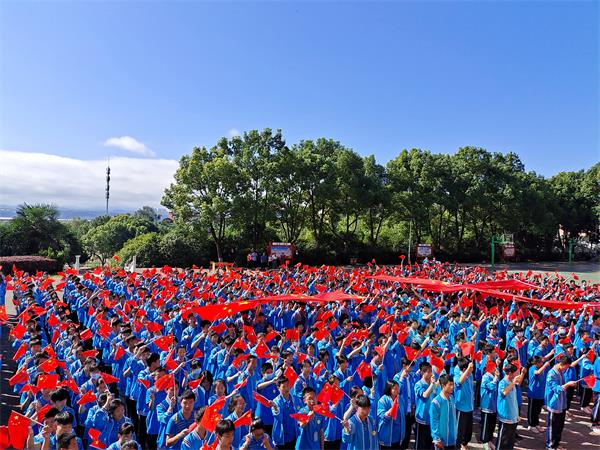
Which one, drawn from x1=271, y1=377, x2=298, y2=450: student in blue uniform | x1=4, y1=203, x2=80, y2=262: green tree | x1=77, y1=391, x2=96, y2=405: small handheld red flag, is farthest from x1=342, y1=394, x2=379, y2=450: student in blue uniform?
x1=4, y1=203, x2=80, y2=262: green tree

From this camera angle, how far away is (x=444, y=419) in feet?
17.9

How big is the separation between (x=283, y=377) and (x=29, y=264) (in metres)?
22.1

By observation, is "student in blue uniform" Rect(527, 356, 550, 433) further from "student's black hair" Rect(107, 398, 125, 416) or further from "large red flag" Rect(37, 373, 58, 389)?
"large red flag" Rect(37, 373, 58, 389)

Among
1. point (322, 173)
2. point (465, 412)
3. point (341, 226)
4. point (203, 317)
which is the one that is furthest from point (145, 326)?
point (341, 226)

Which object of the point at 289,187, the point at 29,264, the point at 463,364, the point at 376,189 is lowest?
the point at 463,364

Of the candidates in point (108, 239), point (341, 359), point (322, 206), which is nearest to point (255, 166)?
point (322, 206)

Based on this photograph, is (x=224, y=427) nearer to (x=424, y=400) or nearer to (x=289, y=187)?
(x=424, y=400)

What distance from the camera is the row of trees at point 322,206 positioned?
26203 mm

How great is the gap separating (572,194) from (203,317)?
41.6m

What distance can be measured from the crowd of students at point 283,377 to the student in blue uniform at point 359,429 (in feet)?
0.04

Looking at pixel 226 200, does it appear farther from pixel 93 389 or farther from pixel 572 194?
pixel 572 194

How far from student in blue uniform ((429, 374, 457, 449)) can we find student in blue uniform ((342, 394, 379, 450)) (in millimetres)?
930

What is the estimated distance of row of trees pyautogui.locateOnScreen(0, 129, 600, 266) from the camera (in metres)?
26.2

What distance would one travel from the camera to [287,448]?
5.82m
